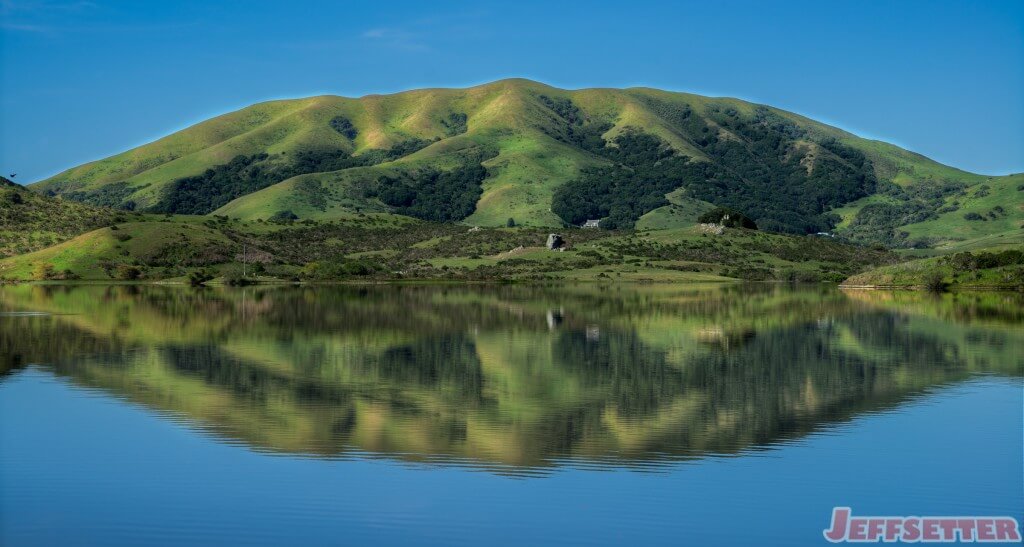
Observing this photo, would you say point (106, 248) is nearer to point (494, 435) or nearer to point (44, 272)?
point (44, 272)

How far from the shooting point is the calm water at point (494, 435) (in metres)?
23.0

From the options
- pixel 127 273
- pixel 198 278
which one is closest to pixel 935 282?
pixel 198 278

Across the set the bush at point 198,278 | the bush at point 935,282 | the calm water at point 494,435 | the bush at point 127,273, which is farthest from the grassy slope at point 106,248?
the bush at point 935,282

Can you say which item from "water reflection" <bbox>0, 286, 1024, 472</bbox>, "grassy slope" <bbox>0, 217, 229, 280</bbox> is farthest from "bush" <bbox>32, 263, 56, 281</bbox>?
"water reflection" <bbox>0, 286, 1024, 472</bbox>

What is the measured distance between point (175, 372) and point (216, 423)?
562 inches

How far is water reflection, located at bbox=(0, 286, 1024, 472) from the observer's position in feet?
105

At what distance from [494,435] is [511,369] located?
16981 mm

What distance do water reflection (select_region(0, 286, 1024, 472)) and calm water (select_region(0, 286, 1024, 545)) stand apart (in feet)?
0.70

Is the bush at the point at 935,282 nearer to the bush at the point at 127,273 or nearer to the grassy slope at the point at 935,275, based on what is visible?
the grassy slope at the point at 935,275

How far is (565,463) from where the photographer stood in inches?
Result: 1106

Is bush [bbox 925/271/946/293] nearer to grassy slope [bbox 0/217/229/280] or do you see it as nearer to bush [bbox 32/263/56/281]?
grassy slope [bbox 0/217/229/280]

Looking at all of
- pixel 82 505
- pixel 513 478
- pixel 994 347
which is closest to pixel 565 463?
pixel 513 478

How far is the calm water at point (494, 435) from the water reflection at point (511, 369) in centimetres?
21

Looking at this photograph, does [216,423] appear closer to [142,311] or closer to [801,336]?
[801,336]
